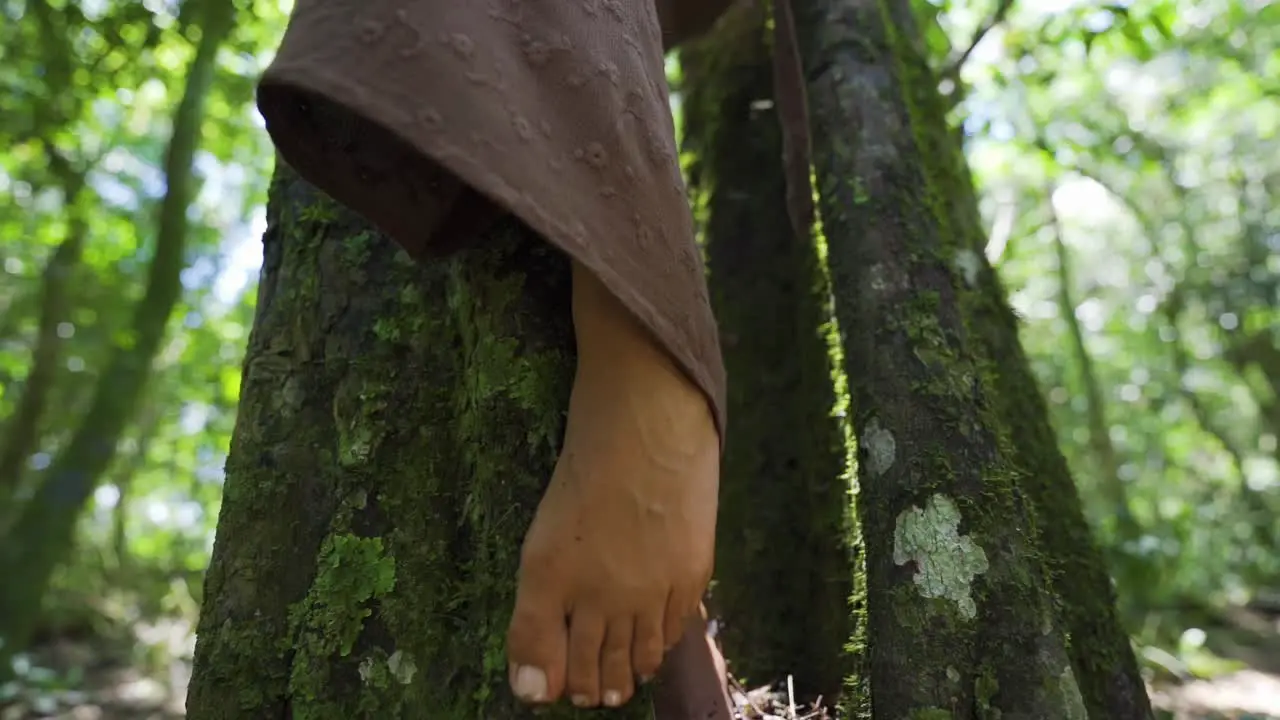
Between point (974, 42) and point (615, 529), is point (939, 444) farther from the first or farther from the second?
point (974, 42)

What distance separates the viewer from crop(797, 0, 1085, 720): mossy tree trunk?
1.15 m

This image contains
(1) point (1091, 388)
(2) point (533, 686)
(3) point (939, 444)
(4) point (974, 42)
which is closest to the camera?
(2) point (533, 686)

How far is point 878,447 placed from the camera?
1.34 meters

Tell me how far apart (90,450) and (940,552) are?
6.04 meters

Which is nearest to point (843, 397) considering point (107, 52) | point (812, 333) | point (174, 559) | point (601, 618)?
point (812, 333)

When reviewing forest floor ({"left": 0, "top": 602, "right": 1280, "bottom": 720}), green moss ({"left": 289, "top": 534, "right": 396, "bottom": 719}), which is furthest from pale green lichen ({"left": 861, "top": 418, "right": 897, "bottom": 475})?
forest floor ({"left": 0, "top": 602, "right": 1280, "bottom": 720})

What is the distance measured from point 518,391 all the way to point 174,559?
10.0 meters

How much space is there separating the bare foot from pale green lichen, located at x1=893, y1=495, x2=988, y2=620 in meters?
0.43

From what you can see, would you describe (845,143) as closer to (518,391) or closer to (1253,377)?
Result: (518,391)

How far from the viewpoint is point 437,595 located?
3.59 feet

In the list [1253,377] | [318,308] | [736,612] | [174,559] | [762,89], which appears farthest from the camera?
[1253,377]

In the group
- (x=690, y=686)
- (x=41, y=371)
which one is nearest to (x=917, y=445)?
(x=690, y=686)

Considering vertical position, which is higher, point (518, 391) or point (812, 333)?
point (812, 333)

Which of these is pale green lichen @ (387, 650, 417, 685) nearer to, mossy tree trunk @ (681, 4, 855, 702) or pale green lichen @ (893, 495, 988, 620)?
pale green lichen @ (893, 495, 988, 620)
